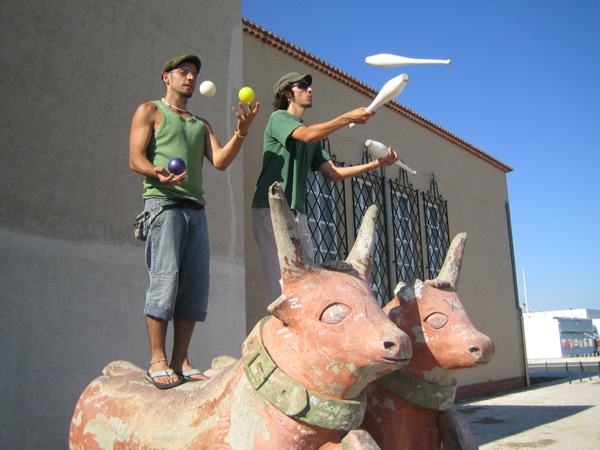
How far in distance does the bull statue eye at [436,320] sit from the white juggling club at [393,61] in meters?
1.17

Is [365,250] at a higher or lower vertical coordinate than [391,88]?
lower

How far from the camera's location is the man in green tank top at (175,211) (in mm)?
2242

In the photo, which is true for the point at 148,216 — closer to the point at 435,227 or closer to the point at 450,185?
the point at 435,227

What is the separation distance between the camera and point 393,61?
8.29ft

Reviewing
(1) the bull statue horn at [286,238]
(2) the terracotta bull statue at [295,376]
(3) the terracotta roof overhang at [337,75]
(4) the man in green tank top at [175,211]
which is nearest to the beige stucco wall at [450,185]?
(3) the terracotta roof overhang at [337,75]

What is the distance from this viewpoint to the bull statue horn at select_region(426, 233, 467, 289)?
2240 mm

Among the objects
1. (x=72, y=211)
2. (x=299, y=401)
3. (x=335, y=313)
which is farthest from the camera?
(x=72, y=211)

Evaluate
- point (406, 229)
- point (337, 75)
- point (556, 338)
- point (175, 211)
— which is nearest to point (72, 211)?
point (175, 211)

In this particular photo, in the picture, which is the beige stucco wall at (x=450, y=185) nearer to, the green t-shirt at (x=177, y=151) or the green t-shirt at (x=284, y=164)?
the green t-shirt at (x=284, y=164)

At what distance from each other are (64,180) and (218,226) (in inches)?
54.9

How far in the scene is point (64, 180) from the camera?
3730 millimetres

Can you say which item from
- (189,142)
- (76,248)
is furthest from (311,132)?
(76,248)

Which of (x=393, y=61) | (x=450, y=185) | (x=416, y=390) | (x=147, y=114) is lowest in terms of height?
(x=416, y=390)

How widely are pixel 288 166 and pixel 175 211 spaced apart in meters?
0.66
